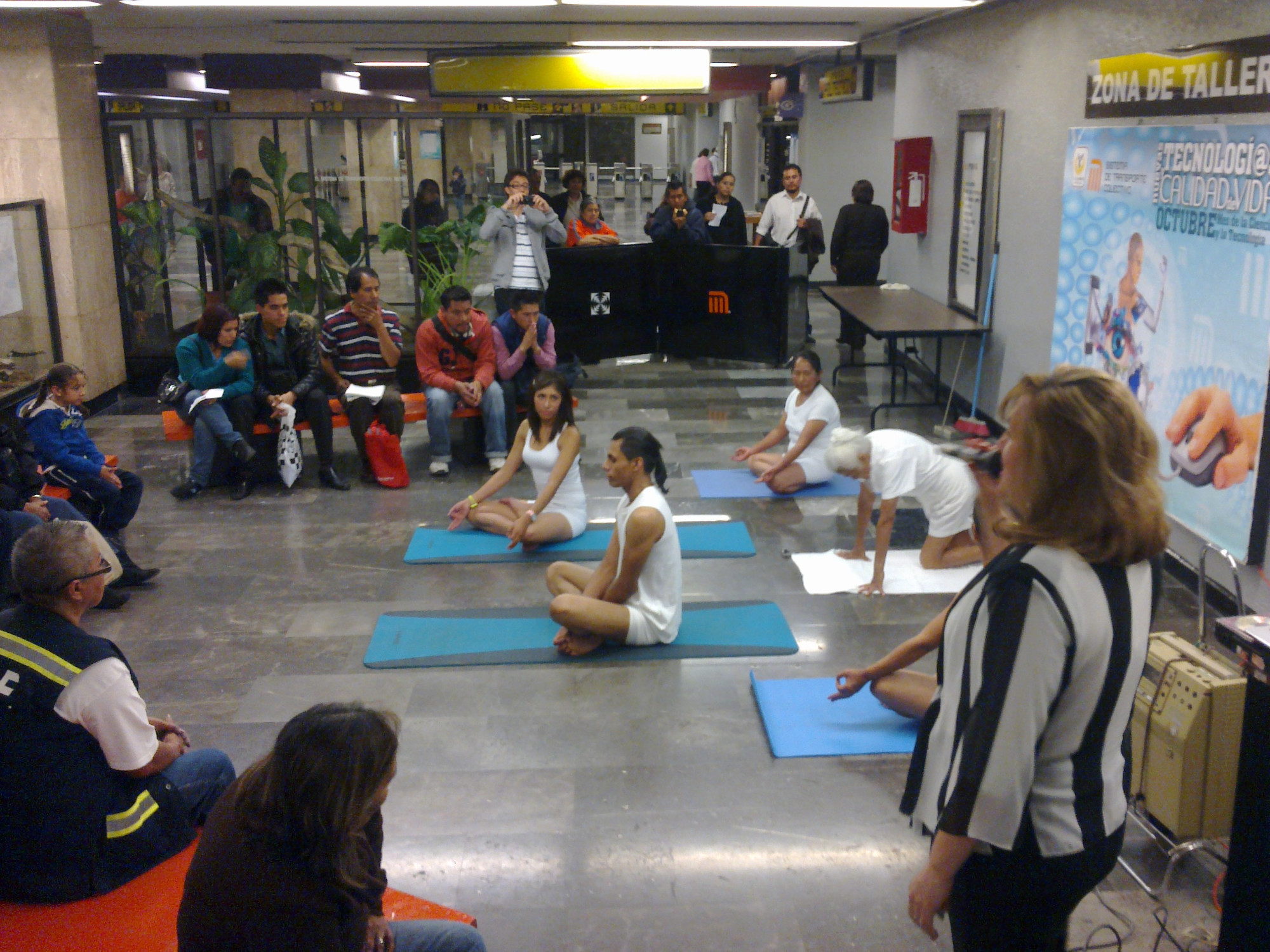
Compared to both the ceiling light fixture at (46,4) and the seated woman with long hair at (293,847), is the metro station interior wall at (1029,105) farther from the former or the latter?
the ceiling light fixture at (46,4)

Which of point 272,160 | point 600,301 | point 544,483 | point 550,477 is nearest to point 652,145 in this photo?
point 600,301

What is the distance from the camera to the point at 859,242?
11117 millimetres

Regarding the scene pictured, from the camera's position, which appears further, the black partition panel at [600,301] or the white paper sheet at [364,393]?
the black partition panel at [600,301]

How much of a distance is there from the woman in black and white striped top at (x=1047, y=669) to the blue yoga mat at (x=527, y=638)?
2.94 m

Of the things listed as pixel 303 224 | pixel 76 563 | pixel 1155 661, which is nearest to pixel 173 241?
pixel 303 224

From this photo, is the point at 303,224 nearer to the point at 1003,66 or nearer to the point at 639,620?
the point at 1003,66

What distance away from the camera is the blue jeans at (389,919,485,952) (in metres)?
2.46

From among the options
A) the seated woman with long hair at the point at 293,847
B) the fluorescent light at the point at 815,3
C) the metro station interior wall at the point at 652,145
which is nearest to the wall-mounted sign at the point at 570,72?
the fluorescent light at the point at 815,3

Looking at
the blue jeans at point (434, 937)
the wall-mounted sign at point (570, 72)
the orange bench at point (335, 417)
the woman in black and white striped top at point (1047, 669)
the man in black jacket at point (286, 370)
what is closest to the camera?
the woman in black and white striped top at point (1047, 669)

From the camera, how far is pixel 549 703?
4.46 meters

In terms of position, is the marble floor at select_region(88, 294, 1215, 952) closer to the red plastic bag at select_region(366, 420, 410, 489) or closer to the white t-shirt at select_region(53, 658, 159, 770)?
the red plastic bag at select_region(366, 420, 410, 489)

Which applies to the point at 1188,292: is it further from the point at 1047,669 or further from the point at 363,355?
the point at 363,355

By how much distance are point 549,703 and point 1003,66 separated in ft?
19.0

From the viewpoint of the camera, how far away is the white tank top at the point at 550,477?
6.11 meters
